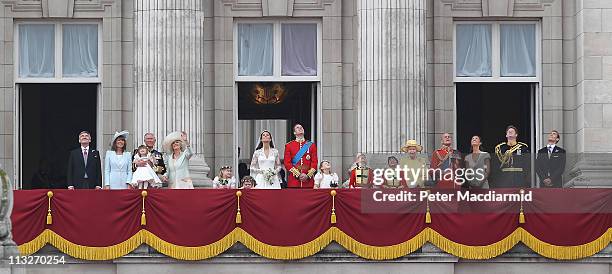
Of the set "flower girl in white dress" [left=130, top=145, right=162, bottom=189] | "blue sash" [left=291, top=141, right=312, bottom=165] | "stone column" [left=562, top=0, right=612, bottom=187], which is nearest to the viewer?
"flower girl in white dress" [left=130, top=145, right=162, bottom=189]

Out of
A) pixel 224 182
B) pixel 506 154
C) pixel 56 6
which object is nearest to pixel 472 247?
pixel 506 154

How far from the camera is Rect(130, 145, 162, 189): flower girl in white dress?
5116 centimetres

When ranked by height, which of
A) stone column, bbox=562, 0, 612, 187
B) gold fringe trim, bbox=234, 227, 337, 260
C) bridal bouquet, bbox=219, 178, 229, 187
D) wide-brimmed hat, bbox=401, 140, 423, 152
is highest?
stone column, bbox=562, 0, 612, 187

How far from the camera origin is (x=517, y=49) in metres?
59.4

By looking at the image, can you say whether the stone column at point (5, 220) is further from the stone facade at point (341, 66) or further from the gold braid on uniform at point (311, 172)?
the stone facade at point (341, 66)

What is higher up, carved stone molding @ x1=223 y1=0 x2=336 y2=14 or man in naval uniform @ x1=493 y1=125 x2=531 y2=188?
carved stone molding @ x1=223 y1=0 x2=336 y2=14

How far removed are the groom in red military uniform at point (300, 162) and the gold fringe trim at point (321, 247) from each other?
2.83m

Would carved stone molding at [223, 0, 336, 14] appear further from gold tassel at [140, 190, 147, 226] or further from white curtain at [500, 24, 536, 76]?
gold tassel at [140, 190, 147, 226]

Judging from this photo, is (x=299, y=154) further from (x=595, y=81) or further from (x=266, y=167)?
(x=595, y=81)

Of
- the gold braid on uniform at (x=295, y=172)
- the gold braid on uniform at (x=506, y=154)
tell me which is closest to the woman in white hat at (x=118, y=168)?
the gold braid on uniform at (x=295, y=172)

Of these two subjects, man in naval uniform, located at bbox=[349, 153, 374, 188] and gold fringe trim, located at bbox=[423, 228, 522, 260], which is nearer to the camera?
gold fringe trim, located at bbox=[423, 228, 522, 260]

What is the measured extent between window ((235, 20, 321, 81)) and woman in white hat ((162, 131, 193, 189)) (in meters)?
7.51

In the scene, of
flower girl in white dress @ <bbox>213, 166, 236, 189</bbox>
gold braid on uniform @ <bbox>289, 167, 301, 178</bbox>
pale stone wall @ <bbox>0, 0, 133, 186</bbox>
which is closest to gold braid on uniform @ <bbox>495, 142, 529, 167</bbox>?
gold braid on uniform @ <bbox>289, 167, 301, 178</bbox>

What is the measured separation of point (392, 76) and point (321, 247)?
23.9 ft
